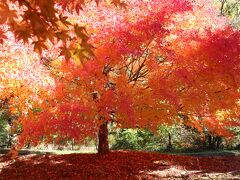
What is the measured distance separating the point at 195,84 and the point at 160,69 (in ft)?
5.44

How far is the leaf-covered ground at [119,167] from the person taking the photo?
Answer: 44.2ft

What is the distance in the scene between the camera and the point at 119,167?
14.8 metres

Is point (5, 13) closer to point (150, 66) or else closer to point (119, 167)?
point (150, 66)

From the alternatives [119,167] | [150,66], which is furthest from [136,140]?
[150,66]

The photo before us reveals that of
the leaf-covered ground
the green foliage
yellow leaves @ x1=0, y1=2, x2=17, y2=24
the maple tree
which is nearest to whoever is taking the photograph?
yellow leaves @ x1=0, y1=2, x2=17, y2=24

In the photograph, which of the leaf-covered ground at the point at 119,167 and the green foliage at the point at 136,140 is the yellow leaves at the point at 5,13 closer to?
the leaf-covered ground at the point at 119,167

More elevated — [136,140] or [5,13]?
[136,140]

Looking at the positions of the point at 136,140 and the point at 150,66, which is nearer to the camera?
the point at 150,66

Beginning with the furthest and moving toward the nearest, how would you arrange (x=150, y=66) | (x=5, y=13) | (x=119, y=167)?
(x=119, y=167)
(x=150, y=66)
(x=5, y=13)

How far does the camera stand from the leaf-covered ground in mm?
13461

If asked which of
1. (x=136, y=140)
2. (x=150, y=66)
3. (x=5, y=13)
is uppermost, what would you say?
(x=150, y=66)

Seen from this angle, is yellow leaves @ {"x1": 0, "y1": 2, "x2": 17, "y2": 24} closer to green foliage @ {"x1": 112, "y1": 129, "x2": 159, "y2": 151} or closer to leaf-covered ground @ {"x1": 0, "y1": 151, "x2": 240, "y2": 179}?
leaf-covered ground @ {"x1": 0, "y1": 151, "x2": 240, "y2": 179}

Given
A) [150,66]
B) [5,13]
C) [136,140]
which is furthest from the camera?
[136,140]

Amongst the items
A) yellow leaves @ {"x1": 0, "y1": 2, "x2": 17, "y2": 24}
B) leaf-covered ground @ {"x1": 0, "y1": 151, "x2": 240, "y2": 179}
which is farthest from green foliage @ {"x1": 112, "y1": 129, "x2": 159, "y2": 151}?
yellow leaves @ {"x1": 0, "y1": 2, "x2": 17, "y2": 24}
